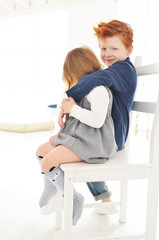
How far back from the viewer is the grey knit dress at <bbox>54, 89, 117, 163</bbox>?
3.06 ft

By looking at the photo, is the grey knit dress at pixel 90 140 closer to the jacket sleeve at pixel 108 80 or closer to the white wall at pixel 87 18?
the jacket sleeve at pixel 108 80

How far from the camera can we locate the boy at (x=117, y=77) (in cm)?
98

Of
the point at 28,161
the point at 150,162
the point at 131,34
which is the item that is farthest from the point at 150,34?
the point at 150,162

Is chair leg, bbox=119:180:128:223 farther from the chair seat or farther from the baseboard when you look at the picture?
the baseboard

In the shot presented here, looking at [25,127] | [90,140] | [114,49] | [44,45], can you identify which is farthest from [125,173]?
[44,45]

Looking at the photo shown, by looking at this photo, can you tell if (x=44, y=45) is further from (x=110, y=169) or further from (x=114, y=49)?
(x=110, y=169)

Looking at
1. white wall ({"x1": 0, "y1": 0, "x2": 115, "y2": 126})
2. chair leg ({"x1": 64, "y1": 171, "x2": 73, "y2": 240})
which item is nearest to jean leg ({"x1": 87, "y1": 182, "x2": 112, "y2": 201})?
chair leg ({"x1": 64, "y1": 171, "x2": 73, "y2": 240})

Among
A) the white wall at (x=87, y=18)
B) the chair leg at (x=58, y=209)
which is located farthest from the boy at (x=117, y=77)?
the white wall at (x=87, y=18)

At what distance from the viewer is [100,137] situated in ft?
3.15

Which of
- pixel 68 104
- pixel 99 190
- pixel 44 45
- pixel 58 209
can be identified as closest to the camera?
pixel 68 104

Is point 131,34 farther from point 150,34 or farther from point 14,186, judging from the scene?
point 150,34

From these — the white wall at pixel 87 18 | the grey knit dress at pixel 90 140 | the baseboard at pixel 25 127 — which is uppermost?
the white wall at pixel 87 18

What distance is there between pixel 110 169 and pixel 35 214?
77 centimetres

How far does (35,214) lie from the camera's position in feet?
4.79
